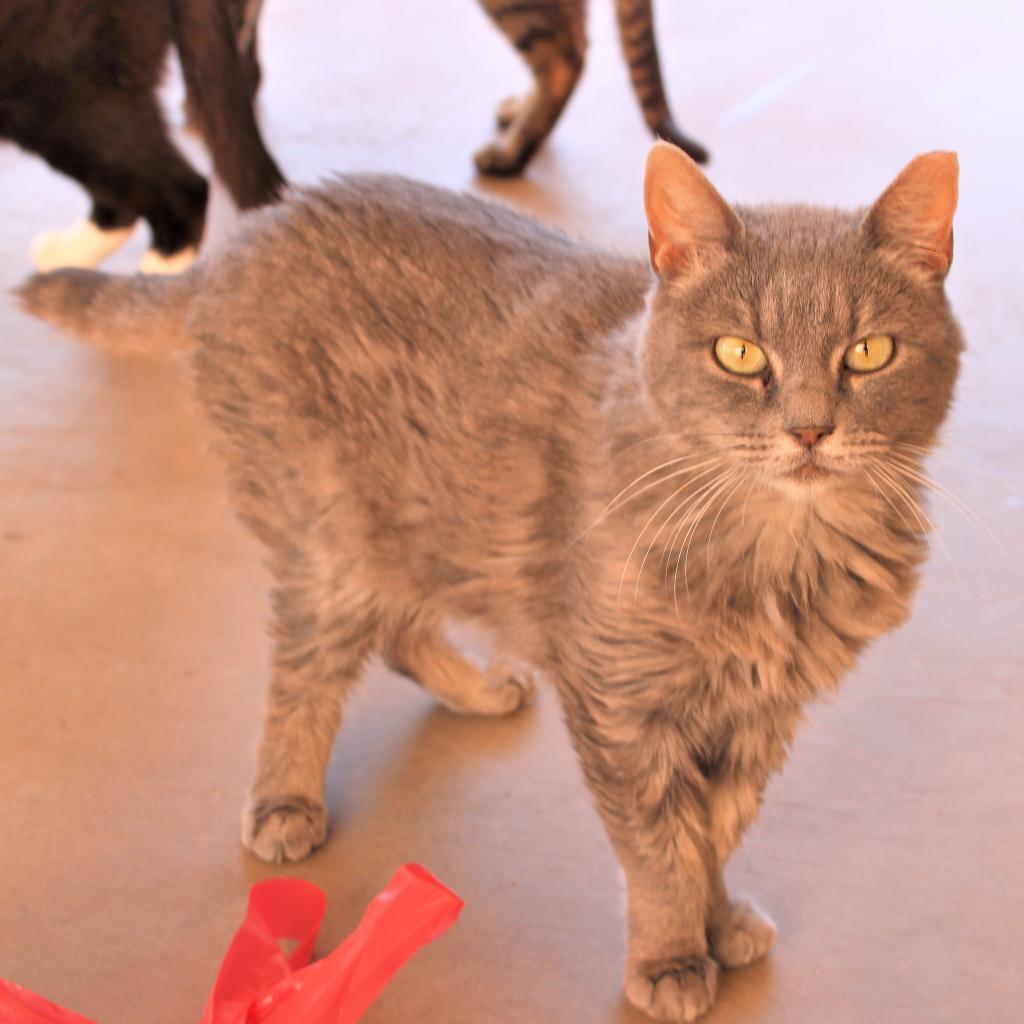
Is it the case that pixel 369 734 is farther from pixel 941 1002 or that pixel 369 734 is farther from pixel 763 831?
pixel 941 1002

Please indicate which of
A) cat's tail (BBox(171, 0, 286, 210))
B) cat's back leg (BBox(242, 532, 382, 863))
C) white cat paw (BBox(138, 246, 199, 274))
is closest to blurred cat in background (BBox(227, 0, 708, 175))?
cat's tail (BBox(171, 0, 286, 210))

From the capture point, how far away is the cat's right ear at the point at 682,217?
4.69 feet

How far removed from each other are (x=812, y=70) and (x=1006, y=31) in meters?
0.91

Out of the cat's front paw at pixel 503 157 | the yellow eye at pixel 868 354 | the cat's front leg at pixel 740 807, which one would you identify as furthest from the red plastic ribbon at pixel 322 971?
the cat's front paw at pixel 503 157

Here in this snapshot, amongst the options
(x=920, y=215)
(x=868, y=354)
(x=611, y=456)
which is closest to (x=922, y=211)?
(x=920, y=215)

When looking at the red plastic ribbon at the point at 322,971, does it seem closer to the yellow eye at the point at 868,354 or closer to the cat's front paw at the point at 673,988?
the cat's front paw at the point at 673,988

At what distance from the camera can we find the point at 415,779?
209 cm

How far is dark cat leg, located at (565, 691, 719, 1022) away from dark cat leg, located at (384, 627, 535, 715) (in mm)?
498

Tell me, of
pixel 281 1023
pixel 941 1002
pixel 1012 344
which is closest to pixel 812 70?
pixel 1012 344

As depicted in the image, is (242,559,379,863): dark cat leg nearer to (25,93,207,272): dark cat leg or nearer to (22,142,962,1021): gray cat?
(22,142,962,1021): gray cat

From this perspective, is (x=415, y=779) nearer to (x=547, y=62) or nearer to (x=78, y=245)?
(x=78, y=245)

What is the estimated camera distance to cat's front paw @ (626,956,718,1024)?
1.67 metres

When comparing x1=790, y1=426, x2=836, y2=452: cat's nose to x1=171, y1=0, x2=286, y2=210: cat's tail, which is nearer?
x1=790, y1=426, x2=836, y2=452: cat's nose

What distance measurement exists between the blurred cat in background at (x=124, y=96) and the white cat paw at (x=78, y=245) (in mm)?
151
